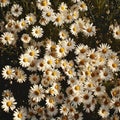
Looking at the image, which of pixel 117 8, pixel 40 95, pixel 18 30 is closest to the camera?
pixel 40 95

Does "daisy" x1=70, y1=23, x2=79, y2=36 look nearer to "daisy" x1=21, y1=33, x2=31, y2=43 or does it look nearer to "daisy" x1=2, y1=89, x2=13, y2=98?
"daisy" x1=21, y1=33, x2=31, y2=43

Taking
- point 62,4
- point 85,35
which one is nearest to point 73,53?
point 85,35

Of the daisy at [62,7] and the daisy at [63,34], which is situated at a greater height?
the daisy at [62,7]

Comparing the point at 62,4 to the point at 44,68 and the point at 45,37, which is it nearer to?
the point at 45,37

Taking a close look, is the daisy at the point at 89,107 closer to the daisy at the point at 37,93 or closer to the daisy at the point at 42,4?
the daisy at the point at 37,93

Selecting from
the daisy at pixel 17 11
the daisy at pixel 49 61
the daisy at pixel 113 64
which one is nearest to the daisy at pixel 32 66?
the daisy at pixel 49 61
